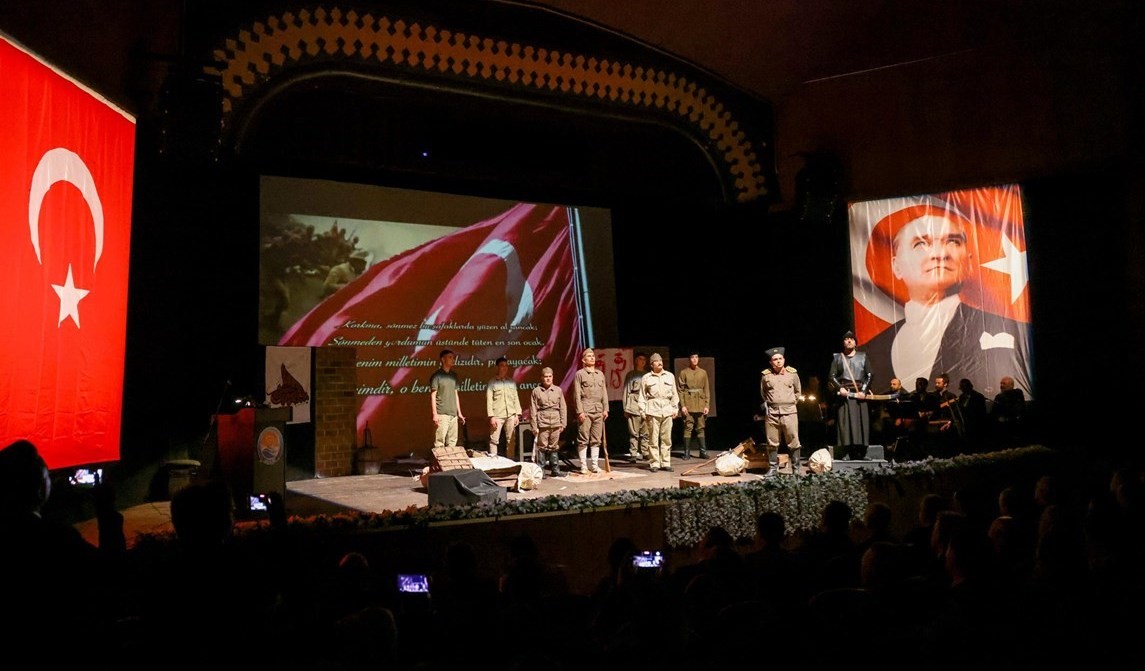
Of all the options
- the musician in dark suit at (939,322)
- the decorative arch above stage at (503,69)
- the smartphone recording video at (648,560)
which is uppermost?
the decorative arch above stage at (503,69)

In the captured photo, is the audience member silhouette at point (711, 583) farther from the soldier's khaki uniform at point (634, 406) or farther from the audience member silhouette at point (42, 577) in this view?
the soldier's khaki uniform at point (634, 406)

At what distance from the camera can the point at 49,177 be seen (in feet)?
17.5

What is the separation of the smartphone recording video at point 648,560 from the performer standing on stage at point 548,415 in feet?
22.6

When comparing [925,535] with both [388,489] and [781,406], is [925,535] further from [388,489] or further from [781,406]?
[388,489]

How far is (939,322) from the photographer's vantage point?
11.3 meters

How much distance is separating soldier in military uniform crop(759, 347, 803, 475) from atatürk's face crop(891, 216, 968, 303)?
3157 mm

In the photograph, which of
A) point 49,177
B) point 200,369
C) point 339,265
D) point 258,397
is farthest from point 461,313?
point 49,177

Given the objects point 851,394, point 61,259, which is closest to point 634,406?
point 851,394

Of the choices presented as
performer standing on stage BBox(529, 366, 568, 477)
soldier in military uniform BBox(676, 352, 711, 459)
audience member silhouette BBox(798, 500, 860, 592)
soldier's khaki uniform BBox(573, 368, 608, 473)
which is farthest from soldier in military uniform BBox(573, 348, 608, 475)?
audience member silhouette BBox(798, 500, 860, 592)

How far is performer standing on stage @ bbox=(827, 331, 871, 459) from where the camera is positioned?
33.6 ft

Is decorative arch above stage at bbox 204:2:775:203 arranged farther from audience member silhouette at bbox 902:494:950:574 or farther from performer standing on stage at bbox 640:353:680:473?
audience member silhouette at bbox 902:494:950:574

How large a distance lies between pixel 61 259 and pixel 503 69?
5.70 metres

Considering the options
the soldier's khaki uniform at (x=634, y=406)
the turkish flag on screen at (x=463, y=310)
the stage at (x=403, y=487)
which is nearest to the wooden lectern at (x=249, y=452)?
the stage at (x=403, y=487)

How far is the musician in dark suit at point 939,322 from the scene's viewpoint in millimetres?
11008
